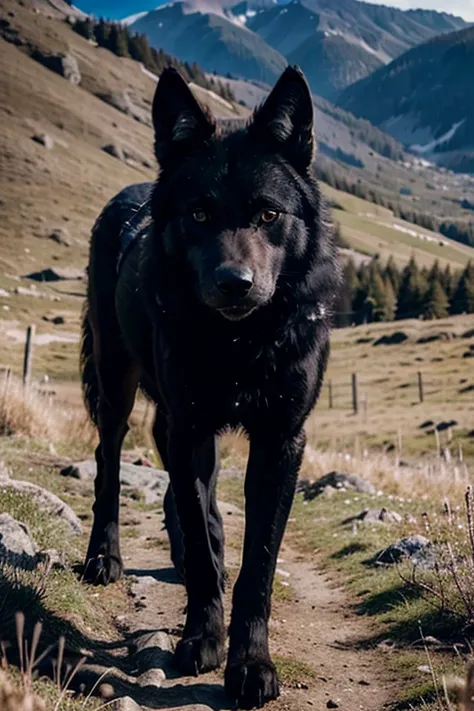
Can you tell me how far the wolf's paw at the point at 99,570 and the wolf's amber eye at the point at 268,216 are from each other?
2521 millimetres

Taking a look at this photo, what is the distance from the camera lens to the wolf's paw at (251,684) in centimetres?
337

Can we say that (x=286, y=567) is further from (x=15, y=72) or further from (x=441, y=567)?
(x=15, y=72)

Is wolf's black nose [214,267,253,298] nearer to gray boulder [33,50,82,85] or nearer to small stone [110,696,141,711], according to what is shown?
small stone [110,696,141,711]

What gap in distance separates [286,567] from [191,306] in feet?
11.6

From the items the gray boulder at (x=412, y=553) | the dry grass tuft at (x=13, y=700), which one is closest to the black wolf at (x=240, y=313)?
the dry grass tuft at (x=13, y=700)

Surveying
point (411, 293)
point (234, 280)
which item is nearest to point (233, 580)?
point (234, 280)

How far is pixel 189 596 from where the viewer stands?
12.6 feet

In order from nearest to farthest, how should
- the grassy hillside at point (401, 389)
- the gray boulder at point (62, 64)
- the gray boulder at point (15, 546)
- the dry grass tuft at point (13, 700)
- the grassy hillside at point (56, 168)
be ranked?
the dry grass tuft at point (13, 700), the gray boulder at point (15, 546), the grassy hillside at point (401, 389), the grassy hillside at point (56, 168), the gray boulder at point (62, 64)

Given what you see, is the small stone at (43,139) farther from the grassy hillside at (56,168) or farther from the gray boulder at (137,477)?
the gray boulder at (137,477)

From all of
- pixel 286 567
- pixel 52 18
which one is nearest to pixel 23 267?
pixel 286 567

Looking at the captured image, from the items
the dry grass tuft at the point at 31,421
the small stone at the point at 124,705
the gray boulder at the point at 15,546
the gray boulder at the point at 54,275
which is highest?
the small stone at the point at 124,705

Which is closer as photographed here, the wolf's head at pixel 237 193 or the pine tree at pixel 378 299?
the wolf's head at pixel 237 193

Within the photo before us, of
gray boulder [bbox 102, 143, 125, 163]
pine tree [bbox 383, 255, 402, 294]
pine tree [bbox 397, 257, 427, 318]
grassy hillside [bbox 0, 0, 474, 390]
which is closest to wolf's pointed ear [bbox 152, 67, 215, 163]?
grassy hillside [bbox 0, 0, 474, 390]

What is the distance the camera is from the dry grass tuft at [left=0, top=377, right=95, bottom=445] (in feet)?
38.5
